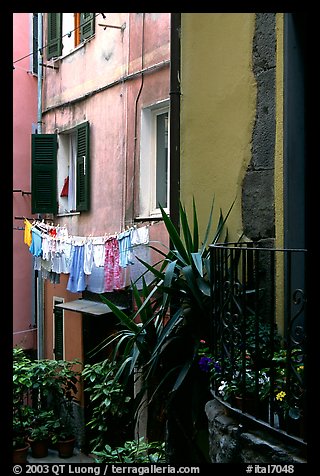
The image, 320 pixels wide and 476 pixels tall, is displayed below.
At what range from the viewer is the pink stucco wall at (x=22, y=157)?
41.7 feet

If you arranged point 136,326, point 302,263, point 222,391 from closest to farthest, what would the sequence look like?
point 222,391 → point 302,263 → point 136,326

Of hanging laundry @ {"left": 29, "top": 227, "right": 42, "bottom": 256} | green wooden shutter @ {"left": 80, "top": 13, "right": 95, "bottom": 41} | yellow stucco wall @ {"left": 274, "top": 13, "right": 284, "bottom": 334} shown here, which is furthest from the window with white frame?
yellow stucco wall @ {"left": 274, "top": 13, "right": 284, "bottom": 334}

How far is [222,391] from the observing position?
340 cm

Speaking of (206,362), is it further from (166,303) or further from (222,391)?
(166,303)

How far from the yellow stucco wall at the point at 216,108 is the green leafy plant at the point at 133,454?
6.84 ft

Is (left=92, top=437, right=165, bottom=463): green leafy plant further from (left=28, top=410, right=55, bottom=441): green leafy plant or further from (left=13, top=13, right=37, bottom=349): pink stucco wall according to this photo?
(left=13, top=13, right=37, bottom=349): pink stucco wall

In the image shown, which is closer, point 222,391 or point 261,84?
point 222,391

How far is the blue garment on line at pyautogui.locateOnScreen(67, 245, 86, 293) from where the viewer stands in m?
8.77

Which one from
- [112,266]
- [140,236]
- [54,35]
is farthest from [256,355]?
[54,35]

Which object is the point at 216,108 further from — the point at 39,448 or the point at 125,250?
the point at 39,448

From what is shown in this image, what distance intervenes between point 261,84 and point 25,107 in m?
8.95

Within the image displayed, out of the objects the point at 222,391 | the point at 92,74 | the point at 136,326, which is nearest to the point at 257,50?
the point at 136,326

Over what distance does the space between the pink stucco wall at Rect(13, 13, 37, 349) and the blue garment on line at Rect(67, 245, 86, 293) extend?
4.03 meters
